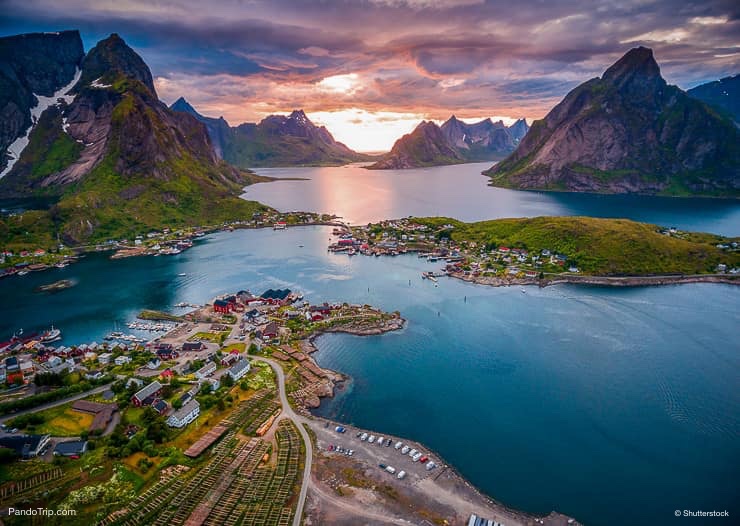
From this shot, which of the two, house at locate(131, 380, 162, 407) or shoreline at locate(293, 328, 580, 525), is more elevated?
house at locate(131, 380, 162, 407)

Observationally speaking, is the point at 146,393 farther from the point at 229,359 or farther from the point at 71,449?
the point at 229,359

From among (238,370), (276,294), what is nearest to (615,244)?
(276,294)

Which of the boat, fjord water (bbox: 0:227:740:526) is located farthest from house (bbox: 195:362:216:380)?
the boat

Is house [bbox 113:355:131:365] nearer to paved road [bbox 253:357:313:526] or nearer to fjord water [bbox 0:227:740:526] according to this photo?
fjord water [bbox 0:227:740:526]

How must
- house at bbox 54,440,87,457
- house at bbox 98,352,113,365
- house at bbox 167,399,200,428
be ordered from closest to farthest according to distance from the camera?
house at bbox 54,440,87,457 → house at bbox 167,399,200,428 → house at bbox 98,352,113,365

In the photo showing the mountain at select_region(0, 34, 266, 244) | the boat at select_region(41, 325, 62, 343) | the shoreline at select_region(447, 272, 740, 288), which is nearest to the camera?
the boat at select_region(41, 325, 62, 343)

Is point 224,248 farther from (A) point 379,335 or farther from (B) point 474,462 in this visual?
(B) point 474,462
